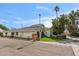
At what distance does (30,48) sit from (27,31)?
432 mm

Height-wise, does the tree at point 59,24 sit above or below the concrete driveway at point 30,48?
above

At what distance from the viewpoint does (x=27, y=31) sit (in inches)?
637

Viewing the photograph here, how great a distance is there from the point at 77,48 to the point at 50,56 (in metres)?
0.69

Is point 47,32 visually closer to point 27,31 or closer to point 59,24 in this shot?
point 59,24

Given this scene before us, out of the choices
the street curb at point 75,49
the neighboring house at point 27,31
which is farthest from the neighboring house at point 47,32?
the street curb at point 75,49

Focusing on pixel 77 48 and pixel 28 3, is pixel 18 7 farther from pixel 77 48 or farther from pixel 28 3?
pixel 77 48

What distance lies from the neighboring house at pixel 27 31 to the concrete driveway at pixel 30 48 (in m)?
0.14

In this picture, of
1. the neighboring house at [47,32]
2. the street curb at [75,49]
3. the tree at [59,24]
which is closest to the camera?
the street curb at [75,49]

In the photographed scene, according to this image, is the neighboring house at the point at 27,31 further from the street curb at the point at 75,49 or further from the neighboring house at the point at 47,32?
the street curb at the point at 75,49

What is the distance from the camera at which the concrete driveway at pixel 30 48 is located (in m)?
15.9

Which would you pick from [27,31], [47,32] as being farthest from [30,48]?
[47,32]

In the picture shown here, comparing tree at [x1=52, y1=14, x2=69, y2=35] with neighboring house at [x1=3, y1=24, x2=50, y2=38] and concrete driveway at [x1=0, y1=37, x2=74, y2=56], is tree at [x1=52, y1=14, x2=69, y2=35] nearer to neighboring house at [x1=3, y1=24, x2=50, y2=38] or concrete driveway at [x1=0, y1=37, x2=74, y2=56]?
neighboring house at [x1=3, y1=24, x2=50, y2=38]

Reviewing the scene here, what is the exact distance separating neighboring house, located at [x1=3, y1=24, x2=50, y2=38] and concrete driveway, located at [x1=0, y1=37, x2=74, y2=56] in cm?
14

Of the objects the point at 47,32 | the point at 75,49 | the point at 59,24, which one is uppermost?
the point at 59,24
